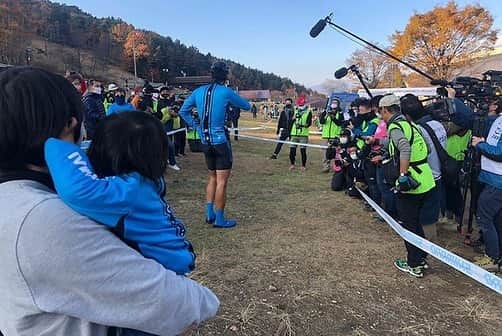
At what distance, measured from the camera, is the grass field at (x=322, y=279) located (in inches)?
112

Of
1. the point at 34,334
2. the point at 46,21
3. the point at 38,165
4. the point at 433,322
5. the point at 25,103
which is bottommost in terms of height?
the point at 433,322

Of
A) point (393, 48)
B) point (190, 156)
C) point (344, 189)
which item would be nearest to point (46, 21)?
point (393, 48)

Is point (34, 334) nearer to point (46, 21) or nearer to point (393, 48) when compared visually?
point (393, 48)

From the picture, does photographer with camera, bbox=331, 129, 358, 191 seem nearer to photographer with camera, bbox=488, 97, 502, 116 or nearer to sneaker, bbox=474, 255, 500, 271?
photographer with camera, bbox=488, 97, 502, 116

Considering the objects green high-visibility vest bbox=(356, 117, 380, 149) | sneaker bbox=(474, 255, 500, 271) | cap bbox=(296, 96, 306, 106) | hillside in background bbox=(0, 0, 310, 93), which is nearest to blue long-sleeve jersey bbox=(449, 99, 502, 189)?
sneaker bbox=(474, 255, 500, 271)

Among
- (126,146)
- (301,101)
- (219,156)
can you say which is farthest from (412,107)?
(301,101)

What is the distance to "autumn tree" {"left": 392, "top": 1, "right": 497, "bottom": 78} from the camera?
1118 inches

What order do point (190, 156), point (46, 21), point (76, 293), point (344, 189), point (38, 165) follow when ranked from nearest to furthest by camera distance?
point (76, 293) < point (38, 165) < point (344, 189) < point (190, 156) < point (46, 21)

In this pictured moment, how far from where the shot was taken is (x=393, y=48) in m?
33.2

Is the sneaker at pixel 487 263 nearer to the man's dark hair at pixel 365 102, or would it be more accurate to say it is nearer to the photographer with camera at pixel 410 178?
the photographer with camera at pixel 410 178

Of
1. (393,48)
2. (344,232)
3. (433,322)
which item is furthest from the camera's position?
(393,48)

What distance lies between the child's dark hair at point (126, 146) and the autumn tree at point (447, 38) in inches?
1256

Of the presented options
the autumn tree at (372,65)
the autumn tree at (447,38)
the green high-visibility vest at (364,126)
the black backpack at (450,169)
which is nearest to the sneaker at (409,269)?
the black backpack at (450,169)

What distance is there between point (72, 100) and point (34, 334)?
1.88ft
